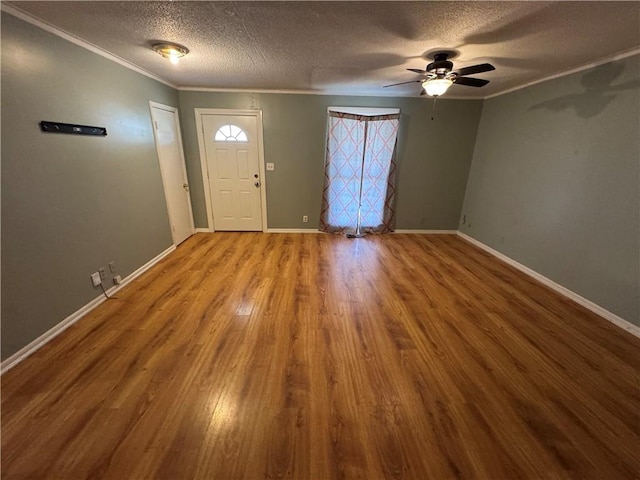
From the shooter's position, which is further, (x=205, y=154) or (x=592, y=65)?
(x=205, y=154)

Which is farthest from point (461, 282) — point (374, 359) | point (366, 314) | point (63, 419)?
point (63, 419)

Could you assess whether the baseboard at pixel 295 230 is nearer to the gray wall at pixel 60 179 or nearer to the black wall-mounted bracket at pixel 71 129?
the gray wall at pixel 60 179

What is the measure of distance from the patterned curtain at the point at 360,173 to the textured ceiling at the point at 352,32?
1.27 metres

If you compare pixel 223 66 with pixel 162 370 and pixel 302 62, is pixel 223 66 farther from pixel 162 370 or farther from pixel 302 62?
pixel 162 370

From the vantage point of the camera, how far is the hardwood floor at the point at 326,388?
4.22ft

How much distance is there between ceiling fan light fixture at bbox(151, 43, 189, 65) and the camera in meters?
2.23

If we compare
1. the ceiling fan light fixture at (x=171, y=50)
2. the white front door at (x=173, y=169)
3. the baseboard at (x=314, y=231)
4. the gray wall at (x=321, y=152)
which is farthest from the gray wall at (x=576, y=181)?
the white front door at (x=173, y=169)

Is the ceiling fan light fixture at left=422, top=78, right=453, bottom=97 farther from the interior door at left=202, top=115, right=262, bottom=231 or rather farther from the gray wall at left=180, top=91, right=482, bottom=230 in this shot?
the interior door at left=202, top=115, right=262, bottom=231

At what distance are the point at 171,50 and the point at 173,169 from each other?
189 centimetres

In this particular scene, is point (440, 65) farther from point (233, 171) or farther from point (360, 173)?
point (233, 171)

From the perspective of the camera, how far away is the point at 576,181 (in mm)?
2717

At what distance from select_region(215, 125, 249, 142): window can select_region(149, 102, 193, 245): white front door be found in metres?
0.60

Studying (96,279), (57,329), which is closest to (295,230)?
(96,279)

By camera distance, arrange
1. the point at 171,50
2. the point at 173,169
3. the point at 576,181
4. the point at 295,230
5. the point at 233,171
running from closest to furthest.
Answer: the point at 171,50
the point at 576,181
the point at 173,169
the point at 233,171
the point at 295,230
